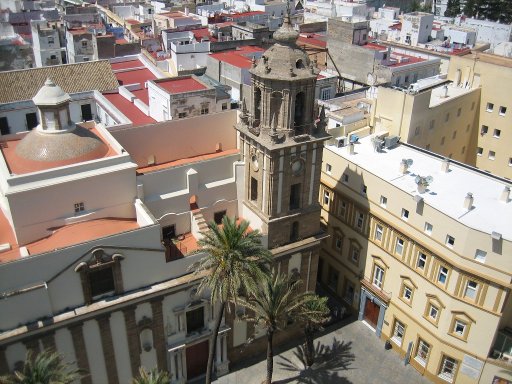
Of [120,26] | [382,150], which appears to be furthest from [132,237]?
[120,26]

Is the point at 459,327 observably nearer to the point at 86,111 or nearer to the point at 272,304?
the point at 272,304

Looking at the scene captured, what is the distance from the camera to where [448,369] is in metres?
40.4

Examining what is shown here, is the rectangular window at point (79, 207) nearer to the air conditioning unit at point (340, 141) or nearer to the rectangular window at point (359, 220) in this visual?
the rectangular window at point (359, 220)

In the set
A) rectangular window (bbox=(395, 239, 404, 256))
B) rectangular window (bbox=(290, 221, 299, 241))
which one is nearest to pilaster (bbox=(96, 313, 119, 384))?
rectangular window (bbox=(290, 221, 299, 241))

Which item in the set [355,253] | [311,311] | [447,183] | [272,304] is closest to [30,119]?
[272,304]

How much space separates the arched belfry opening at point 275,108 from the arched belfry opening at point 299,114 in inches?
49.2

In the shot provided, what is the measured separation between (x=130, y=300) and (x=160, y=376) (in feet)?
→ 17.2

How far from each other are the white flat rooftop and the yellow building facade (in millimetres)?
83

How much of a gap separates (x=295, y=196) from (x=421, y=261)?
10.9 meters

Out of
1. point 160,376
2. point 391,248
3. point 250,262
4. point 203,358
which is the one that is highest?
point 250,262

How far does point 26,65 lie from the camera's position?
85.5 meters

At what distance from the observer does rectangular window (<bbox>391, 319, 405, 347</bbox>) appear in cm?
4338

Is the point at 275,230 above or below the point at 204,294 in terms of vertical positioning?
above

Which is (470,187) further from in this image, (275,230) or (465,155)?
(465,155)
